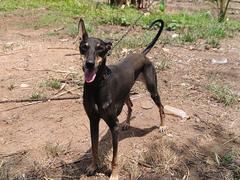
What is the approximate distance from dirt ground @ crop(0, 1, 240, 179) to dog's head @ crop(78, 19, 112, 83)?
1.06 meters

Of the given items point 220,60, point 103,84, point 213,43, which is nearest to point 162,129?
point 103,84

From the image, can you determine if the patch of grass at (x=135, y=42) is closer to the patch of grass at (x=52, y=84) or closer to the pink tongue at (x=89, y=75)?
the patch of grass at (x=52, y=84)

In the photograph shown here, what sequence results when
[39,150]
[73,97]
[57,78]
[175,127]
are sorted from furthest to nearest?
[57,78]
[73,97]
[175,127]
[39,150]

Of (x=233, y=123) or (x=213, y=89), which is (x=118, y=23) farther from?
(x=233, y=123)

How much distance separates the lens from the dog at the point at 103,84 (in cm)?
289

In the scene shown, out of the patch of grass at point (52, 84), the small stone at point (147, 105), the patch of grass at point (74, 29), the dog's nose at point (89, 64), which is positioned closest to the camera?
the dog's nose at point (89, 64)

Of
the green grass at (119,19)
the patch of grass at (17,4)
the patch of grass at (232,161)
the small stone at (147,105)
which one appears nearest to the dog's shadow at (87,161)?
the small stone at (147,105)

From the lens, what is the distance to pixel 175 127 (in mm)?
4309

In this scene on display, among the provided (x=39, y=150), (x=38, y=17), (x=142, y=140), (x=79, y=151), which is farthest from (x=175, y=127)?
(x=38, y=17)

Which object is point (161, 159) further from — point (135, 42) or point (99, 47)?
point (135, 42)

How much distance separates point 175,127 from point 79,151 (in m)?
1.07

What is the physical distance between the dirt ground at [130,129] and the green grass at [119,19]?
3.11 feet

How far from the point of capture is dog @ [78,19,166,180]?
2.89 m

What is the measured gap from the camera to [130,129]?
14.0ft
